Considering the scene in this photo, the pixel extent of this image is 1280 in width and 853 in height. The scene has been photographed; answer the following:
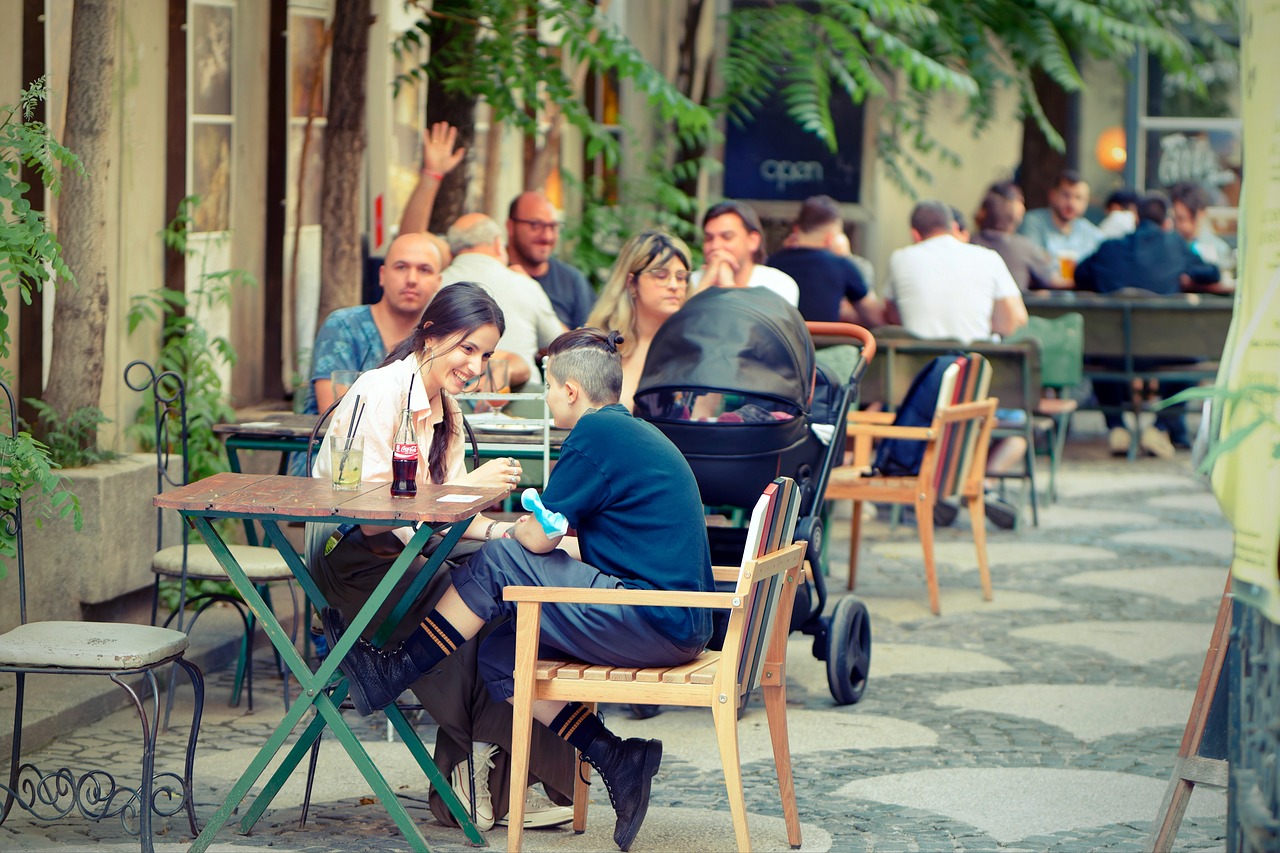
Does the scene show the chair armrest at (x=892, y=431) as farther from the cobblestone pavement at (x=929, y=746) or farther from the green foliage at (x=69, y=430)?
the green foliage at (x=69, y=430)

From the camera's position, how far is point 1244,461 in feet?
10.5

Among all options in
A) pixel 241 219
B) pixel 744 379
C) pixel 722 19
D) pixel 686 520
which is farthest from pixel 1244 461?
pixel 722 19

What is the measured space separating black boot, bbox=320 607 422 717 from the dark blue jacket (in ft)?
32.8

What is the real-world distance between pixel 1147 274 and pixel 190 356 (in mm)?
8402

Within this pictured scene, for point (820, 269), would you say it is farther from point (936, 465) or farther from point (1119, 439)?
point (1119, 439)

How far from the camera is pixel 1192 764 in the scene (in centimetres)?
409

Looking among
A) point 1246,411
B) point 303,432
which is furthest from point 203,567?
point 1246,411

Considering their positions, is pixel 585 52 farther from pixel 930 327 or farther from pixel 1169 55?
pixel 1169 55

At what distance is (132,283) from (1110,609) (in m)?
4.54

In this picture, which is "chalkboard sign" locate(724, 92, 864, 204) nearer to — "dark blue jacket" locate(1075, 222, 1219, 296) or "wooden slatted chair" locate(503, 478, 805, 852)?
"dark blue jacket" locate(1075, 222, 1219, 296)

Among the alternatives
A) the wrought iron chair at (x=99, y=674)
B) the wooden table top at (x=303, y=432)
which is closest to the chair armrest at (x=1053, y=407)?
the wooden table top at (x=303, y=432)

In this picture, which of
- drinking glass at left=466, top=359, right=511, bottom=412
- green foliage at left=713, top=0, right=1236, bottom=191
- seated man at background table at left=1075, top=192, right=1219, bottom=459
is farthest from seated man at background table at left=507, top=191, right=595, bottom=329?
seated man at background table at left=1075, top=192, right=1219, bottom=459

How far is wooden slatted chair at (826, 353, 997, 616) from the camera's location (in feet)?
25.7

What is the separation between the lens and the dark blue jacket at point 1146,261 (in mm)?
13445
